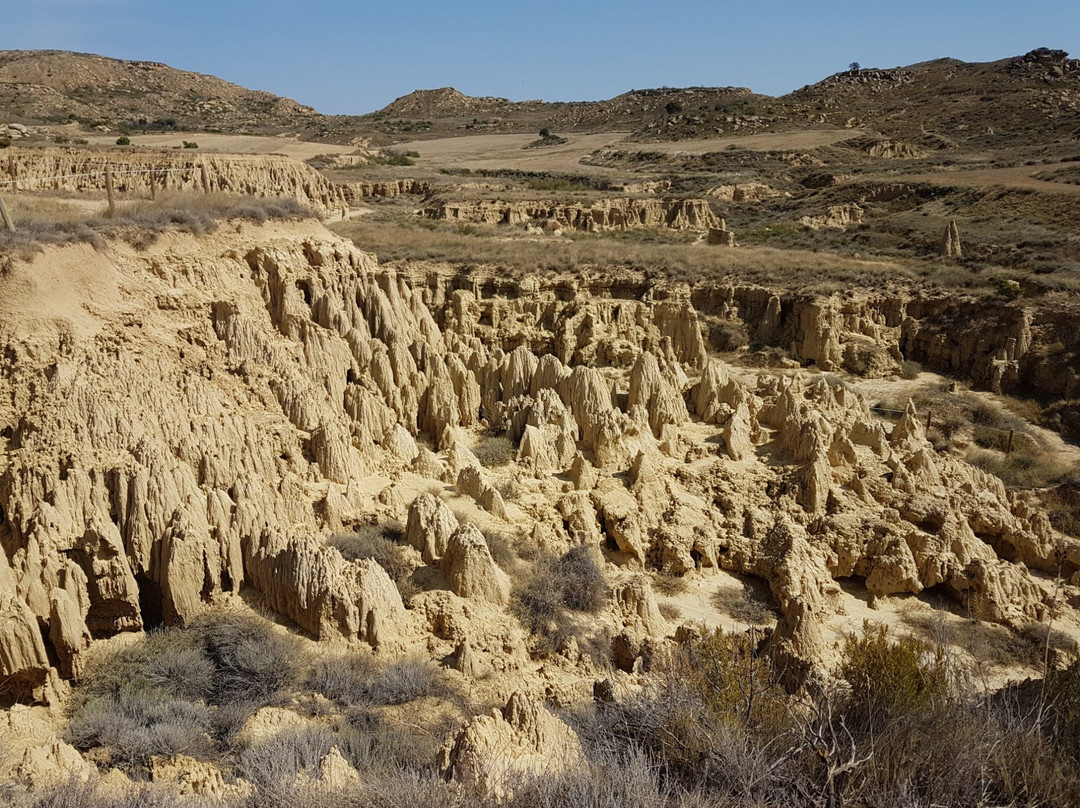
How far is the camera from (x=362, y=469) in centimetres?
1162

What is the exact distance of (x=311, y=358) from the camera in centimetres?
1276

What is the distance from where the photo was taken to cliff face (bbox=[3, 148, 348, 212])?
114 ft

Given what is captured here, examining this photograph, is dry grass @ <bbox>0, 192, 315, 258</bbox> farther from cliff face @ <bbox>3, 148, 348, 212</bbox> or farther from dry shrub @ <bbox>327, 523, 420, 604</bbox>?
cliff face @ <bbox>3, 148, 348, 212</bbox>

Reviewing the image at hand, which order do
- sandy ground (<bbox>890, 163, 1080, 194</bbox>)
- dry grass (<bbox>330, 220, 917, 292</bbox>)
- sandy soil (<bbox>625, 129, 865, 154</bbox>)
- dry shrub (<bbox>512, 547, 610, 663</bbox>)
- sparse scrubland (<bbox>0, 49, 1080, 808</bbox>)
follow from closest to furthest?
1. sparse scrubland (<bbox>0, 49, 1080, 808</bbox>)
2. dry shrub (<bbox>512, 547, 610, 663</bbox>)
3. dry grass (<bbox>330, 220, 917, 292</bbox>)
4. sandy ground (<bbox>890, 163, 1080, 194</bbox>)
5. sandy soil (<bbox>625, 129, 865, 154</bbox>)

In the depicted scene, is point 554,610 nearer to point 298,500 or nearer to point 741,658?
point 741,658

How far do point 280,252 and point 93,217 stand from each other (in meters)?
3.07

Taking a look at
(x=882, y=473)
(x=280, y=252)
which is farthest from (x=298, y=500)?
(x=882, y=473)

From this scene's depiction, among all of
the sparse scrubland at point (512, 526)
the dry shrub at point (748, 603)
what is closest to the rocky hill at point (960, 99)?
the sparse scrubland at point (512, 526)

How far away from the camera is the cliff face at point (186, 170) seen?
34.7m

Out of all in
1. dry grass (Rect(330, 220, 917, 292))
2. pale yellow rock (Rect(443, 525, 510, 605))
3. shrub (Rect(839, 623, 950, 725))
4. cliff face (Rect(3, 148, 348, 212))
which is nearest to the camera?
shrub (Rect(839, 623, 950, 725))

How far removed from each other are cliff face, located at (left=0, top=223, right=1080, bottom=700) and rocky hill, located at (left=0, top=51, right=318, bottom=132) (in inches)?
2941

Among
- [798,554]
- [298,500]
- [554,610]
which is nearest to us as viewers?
[554,610]

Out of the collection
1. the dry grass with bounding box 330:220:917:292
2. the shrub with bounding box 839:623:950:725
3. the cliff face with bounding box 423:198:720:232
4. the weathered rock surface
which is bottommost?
the weathered rock surface

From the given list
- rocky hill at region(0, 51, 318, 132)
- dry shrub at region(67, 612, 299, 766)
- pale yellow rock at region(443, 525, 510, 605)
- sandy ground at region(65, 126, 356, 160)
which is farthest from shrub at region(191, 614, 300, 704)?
rocky hill at region(0, 51, 318, 132)
